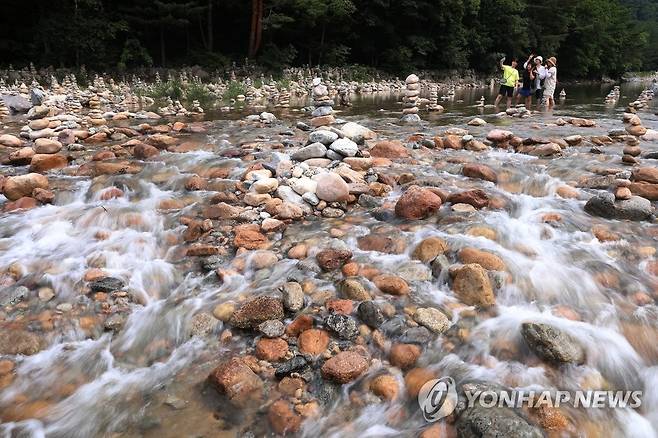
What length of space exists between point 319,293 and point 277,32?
29852 mm

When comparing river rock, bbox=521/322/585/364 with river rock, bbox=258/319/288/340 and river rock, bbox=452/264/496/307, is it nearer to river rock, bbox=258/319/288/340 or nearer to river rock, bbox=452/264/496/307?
river rock, bbox=452/264/496/307

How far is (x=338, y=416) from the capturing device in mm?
2703

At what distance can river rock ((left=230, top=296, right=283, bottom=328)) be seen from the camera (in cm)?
336

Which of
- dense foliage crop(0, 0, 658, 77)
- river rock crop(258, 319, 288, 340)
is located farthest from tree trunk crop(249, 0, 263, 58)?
river rock crop(258, 319, 288, 340)

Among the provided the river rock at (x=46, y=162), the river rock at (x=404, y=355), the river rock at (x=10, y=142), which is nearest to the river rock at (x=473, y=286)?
the river rock at (x=404, y=355)

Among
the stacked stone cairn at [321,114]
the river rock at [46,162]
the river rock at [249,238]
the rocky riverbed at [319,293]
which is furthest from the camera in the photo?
the stacked stone cairn at [321,114]

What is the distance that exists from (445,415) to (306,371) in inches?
35.8

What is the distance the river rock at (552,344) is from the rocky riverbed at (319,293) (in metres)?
0.01

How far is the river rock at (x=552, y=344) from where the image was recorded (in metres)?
2.94

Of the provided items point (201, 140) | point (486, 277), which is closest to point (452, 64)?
point (201, 140)

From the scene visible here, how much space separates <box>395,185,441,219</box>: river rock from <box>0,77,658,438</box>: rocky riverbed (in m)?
0.02

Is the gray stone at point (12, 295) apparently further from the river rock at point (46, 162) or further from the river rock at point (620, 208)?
the river rock at point (620, 208)

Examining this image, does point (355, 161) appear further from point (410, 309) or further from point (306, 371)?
point (306, 371)

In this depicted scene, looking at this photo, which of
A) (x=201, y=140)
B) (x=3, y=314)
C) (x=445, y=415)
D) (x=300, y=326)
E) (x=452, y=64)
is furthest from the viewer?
(x=452, y=64)
